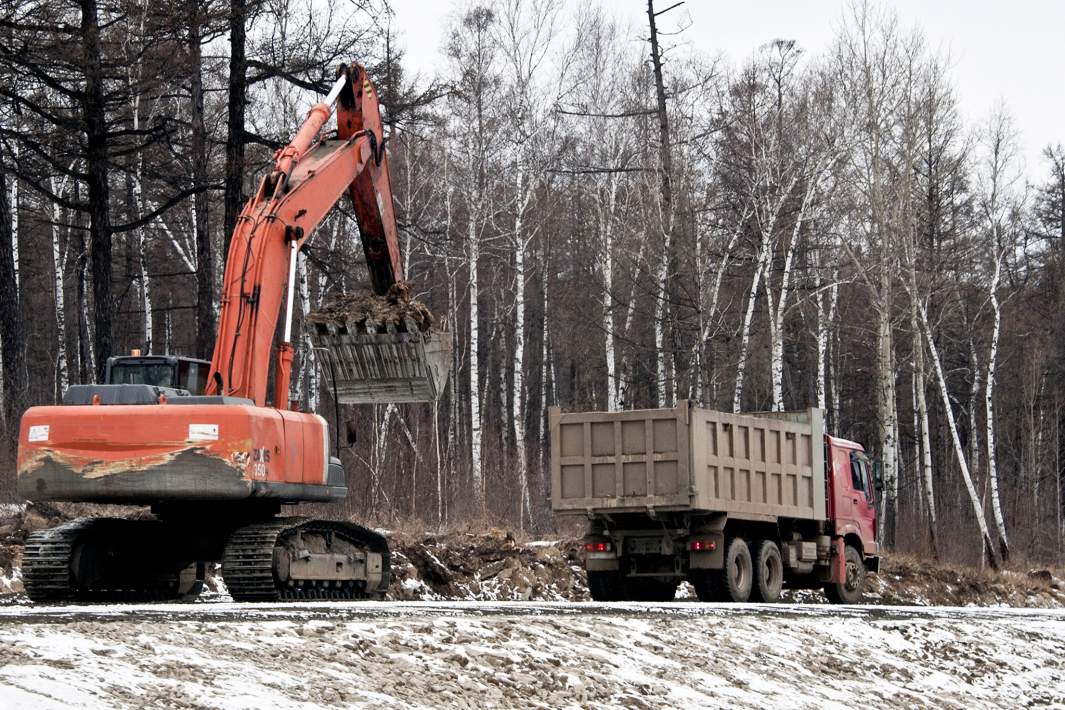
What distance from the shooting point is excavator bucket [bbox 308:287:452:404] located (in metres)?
16.3

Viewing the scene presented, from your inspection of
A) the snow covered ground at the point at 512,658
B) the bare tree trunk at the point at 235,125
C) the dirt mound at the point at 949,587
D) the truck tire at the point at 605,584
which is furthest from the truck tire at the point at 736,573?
the bare tree trunk at the point at 235,125

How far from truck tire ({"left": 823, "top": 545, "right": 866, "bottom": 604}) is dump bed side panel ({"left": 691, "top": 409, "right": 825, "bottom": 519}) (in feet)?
5.07

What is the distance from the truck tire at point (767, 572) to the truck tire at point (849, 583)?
2037 millimetres

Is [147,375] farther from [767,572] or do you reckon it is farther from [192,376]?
[767,572]

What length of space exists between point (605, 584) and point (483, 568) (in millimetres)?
3300

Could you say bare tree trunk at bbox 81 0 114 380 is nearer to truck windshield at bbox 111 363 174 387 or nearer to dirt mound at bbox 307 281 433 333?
truck windshield at bbox 111 363 174 387

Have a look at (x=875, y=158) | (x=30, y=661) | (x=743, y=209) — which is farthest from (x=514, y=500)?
(x=30, y=661)

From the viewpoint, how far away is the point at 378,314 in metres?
16.4

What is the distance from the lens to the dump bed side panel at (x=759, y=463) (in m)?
19.2

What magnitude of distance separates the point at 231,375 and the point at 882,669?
6.95 meters

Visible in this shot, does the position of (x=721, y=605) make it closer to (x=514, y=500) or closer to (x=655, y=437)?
(x=655, y=437)

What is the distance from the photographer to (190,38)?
24078 mm

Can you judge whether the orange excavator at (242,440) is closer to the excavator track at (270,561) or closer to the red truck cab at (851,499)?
the excavator track at (270,561)

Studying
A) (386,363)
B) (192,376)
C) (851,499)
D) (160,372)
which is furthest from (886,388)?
(160,372)
